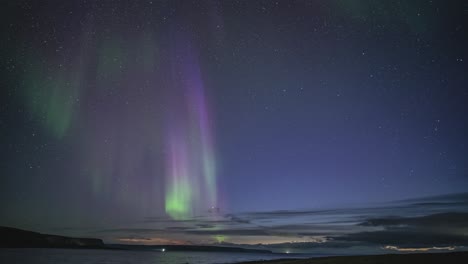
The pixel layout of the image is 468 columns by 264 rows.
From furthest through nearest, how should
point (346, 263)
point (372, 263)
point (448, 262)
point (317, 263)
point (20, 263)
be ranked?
1. point (20, 263)
2. point (317, 263)
3. point (346, 263)
4. point (372, 263)
5. point (448, 262)

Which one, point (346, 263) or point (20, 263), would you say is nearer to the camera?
point (346, 263)

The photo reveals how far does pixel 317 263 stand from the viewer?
32219 millimetres

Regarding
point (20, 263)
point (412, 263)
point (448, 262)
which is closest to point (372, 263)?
point (412, 263)

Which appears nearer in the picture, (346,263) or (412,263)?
(412,263)

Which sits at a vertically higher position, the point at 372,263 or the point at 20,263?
the point at 372,263

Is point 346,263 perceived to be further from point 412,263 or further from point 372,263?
point 412,263

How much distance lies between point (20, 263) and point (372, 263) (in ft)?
226

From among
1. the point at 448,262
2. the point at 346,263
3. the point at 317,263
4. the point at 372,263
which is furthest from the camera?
the point at 317,263

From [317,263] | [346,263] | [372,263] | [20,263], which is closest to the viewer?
[372,263]

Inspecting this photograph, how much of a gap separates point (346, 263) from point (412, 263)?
5784 millimetres

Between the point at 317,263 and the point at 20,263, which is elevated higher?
the point at 317,263

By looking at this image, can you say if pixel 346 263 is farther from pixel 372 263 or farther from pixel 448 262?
pixel 448 262

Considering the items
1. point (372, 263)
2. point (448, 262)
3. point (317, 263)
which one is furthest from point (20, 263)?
point (448, 262)

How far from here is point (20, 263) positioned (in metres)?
70.5
